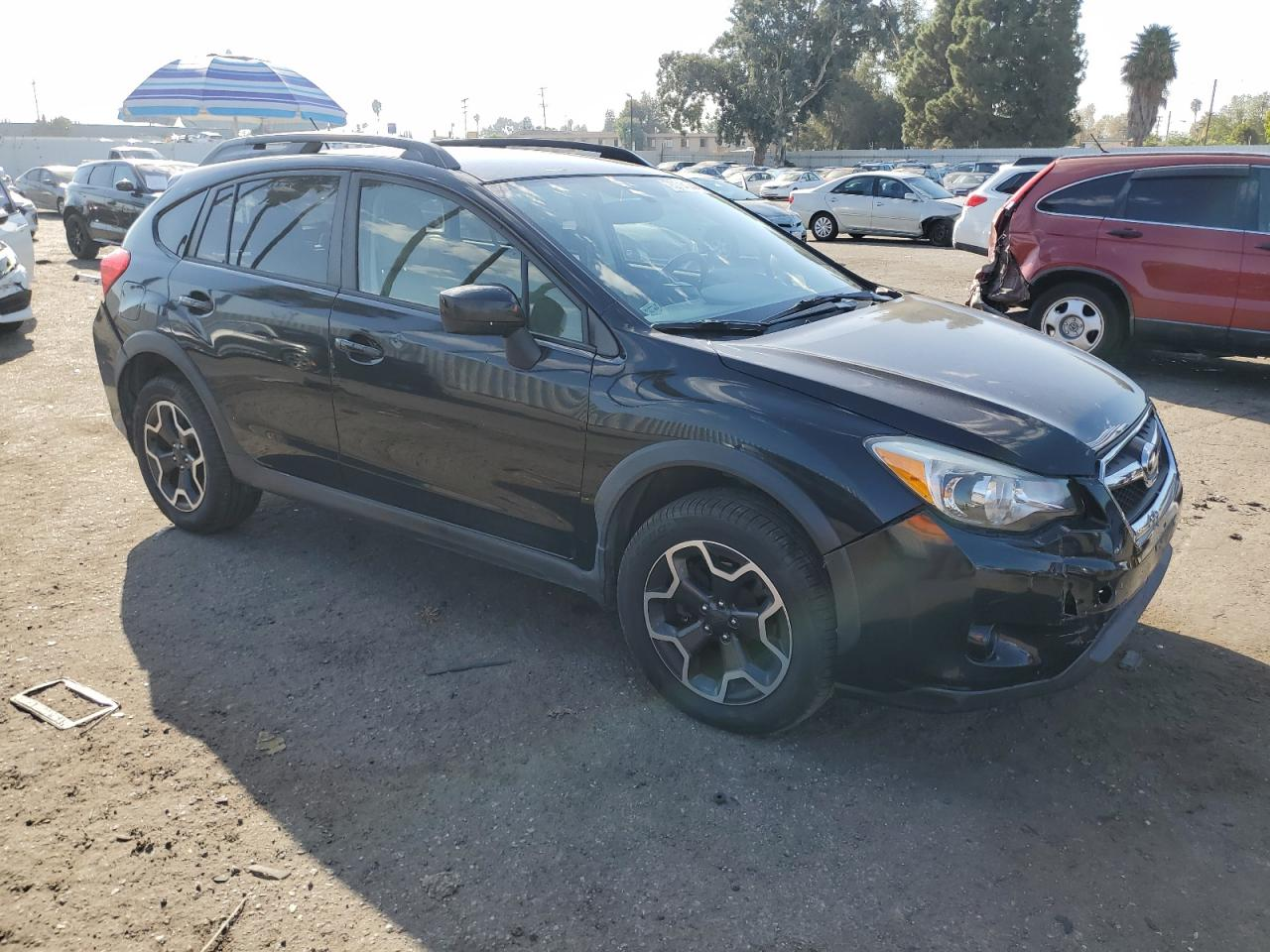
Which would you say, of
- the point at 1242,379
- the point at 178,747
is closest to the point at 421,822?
the point at 178,747

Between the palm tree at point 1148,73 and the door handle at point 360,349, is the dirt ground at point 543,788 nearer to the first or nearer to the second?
the door handle at point 360,349

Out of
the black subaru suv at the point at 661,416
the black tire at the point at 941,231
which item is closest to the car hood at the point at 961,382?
the black subaru suv at the point at 661,416

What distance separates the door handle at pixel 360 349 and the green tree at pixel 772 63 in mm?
60092

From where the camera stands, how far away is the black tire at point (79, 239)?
53.8 ft

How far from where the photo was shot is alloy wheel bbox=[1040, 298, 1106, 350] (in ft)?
26.4

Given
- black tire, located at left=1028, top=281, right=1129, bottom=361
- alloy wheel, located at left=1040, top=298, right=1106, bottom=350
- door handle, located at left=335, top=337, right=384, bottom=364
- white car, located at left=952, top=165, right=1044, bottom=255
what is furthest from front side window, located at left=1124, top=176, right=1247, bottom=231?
door handle, located at left=335, top=337, right=384, bottom=364

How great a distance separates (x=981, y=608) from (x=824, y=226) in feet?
68.3

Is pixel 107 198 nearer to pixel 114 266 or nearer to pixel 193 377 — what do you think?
pixel 114 266

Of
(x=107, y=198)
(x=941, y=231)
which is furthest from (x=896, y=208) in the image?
(x=107, y=198)

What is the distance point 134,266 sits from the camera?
464cm

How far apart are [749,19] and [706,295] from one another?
6271 centimetres

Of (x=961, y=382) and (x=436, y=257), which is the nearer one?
(x=961, y=382)

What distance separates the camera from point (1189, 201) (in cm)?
770

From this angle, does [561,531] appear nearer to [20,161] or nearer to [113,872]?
[113,872]
